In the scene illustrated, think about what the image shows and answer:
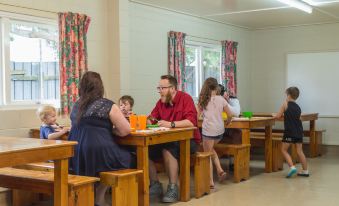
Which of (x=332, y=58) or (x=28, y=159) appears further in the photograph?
(x=332, y=58)

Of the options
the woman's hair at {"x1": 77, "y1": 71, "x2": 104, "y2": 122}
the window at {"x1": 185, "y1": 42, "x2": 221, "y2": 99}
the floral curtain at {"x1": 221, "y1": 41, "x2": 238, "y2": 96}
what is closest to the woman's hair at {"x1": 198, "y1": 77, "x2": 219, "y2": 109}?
the woman's hair at {"x1": 77, "y1": 71, "x2": 104, "y2": 122}

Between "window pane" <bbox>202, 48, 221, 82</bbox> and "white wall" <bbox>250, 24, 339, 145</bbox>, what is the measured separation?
1315 mm

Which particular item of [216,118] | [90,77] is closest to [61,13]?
[90,77]

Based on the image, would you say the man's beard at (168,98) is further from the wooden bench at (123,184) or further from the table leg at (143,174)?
the wooden bench at (123,184)

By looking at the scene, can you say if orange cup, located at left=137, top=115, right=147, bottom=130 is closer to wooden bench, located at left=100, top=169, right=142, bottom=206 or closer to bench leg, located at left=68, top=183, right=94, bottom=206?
wooden bench, located at left=100, top=169, right=142, bottom=206

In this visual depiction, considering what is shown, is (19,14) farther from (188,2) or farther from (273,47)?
(273,47)

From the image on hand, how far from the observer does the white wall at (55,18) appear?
5192 mm

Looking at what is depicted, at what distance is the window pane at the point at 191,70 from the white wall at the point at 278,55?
2.04m

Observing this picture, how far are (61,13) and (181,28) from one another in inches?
108

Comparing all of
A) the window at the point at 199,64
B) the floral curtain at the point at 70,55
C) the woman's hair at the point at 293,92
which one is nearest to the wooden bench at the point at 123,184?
the floral curtain at the point at 70,55

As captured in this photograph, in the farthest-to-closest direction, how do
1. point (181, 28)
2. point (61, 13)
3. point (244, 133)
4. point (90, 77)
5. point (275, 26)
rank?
1. point (275, 26)
2. point (181, 28)
3. point (244, 133)
4. point (61, 13)
5. point (90, 77)

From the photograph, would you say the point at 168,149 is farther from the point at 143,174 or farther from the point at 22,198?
the point at 22,198

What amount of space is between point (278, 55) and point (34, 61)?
5.75 m

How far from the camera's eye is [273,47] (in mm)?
9922
